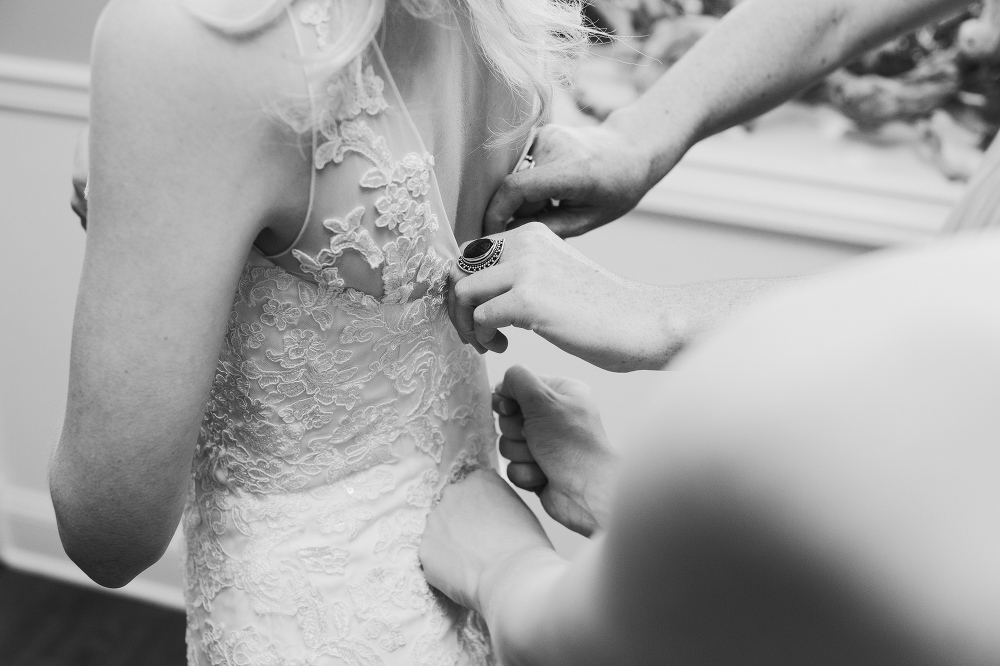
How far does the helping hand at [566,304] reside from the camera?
0.75 metres

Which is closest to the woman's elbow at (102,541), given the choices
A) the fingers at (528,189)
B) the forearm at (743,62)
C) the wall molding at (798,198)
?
the fingers at (528,189)

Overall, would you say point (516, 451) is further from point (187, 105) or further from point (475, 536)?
point (187, 105)

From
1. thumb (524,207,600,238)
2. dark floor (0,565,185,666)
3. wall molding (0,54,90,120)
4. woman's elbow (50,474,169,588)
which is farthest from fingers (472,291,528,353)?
dark floor (0,565,185,666)

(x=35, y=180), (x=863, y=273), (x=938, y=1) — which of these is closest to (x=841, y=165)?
(x=938, y=1)

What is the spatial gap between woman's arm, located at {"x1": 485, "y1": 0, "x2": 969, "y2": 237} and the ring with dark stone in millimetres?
171

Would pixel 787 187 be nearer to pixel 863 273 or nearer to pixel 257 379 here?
Result: pixel 257 379

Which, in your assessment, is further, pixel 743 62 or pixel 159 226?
pixel 743 62

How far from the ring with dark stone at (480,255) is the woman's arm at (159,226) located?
0.19 m

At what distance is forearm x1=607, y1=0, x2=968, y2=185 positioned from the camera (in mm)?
1024

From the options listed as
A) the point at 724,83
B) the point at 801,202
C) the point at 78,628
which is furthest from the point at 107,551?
the point at 78,628

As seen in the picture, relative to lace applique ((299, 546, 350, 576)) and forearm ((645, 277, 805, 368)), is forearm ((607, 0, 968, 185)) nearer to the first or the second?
forearm ((645, 277, 805, 368))

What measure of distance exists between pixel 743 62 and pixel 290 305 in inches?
25.3

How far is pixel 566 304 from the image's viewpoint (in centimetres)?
75

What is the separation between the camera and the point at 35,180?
2.14 metres
